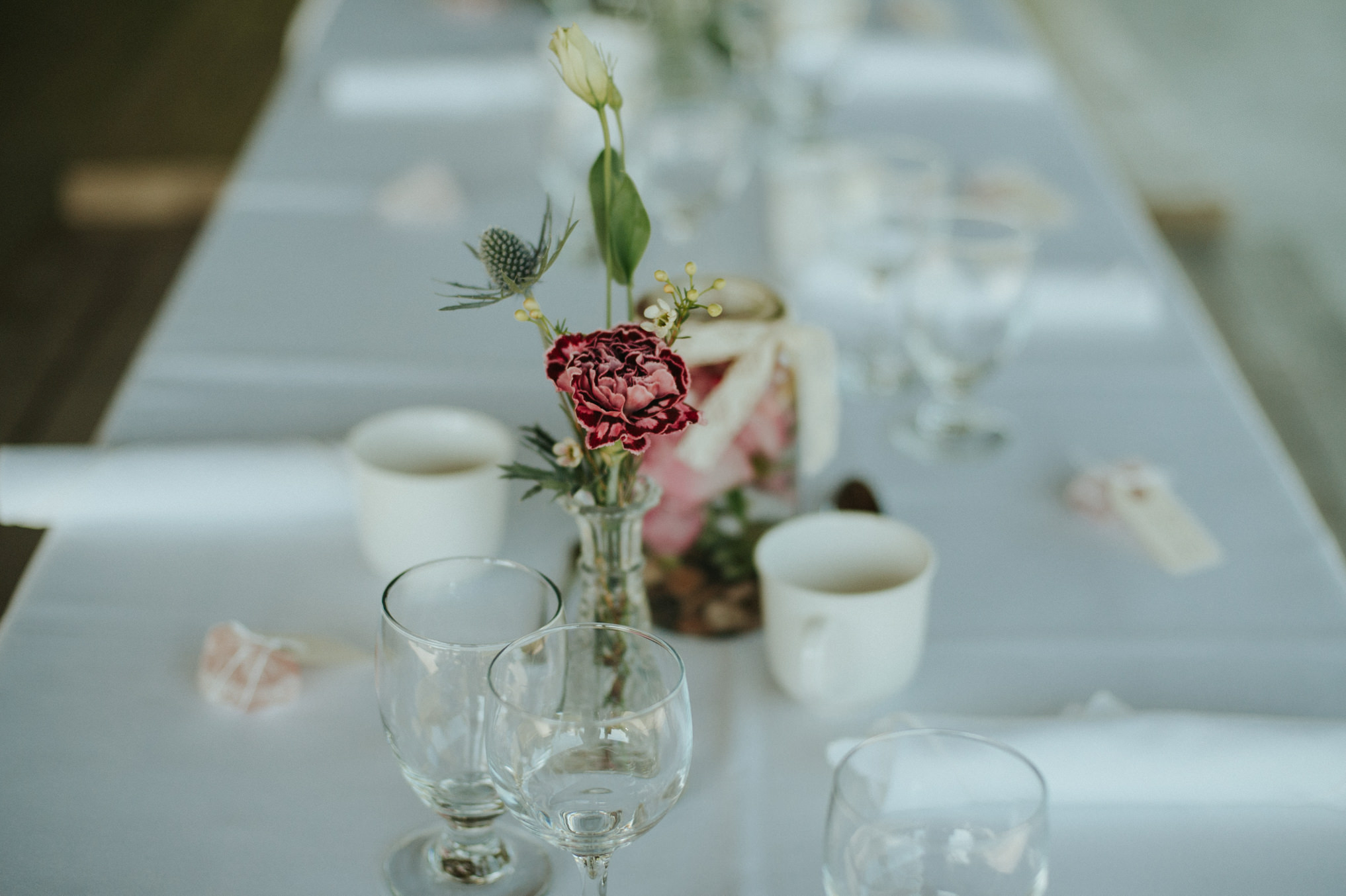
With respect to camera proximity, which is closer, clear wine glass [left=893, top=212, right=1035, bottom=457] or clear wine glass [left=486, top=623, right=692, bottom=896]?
clear wine glass [left=486, top=623, right=692, bottom=896]

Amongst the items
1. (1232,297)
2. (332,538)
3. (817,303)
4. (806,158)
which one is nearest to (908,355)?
(817,303)

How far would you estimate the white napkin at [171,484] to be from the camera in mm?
959

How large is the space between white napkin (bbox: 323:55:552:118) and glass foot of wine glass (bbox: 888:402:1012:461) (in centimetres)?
89

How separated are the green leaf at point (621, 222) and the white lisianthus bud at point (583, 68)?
4 centimetres

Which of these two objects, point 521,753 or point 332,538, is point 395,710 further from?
point 332,538

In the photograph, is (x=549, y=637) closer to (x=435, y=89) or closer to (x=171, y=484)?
(x=171, y=484)

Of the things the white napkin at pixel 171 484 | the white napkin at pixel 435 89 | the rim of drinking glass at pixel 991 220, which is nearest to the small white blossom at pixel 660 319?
the white napkin at pixel 171 484

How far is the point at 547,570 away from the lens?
932mm

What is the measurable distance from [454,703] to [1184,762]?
0.41m

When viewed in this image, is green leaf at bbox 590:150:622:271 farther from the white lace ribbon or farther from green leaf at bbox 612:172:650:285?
the white lace ribbon

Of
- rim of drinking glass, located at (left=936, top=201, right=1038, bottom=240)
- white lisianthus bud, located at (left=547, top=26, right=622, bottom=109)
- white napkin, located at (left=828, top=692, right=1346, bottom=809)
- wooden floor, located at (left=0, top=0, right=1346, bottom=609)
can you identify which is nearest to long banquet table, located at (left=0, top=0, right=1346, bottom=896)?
white napkin, located at (left=828, top=692, right=1346, bottom=809)

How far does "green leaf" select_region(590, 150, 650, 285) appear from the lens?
0.66m

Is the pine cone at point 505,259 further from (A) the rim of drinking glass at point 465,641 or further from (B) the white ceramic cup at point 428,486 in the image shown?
(B) the white ceramic cup at point 428,486

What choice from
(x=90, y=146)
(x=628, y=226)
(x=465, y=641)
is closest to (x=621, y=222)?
(x=628, y=226)
